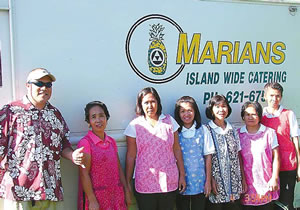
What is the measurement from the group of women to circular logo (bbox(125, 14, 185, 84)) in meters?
0.26

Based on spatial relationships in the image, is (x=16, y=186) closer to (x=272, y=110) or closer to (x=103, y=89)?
(x=103, y=89)

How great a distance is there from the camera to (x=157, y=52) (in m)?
3.71

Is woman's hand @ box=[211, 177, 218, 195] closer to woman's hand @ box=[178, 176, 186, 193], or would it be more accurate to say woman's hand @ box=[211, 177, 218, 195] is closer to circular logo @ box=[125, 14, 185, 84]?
woman's hand @ box=[178, 176, 186, 193]

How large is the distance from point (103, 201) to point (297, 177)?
197 cm

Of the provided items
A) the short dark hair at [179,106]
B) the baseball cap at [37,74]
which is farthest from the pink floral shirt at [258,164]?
the baseball cap at [37,74]

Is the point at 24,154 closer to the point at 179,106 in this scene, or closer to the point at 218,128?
the point at 179,106

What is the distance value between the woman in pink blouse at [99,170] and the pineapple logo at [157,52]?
654 millimetres

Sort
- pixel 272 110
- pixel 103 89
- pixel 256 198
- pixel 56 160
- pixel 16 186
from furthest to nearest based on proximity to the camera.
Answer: pixel 272 110
pixel 256 198
pixel 103 89
pixel 56 160
pixel 16 186

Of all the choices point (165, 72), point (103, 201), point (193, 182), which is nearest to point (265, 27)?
point (165, 72)

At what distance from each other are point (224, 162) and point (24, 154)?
172 cm

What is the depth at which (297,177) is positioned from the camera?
4008mm

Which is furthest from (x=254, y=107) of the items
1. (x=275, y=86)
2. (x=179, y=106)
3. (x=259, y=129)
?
(x=179, y=106)

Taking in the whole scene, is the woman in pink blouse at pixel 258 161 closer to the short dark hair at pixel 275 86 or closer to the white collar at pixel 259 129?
the white collar at pixel 259 129

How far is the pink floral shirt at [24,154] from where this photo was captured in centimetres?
287
